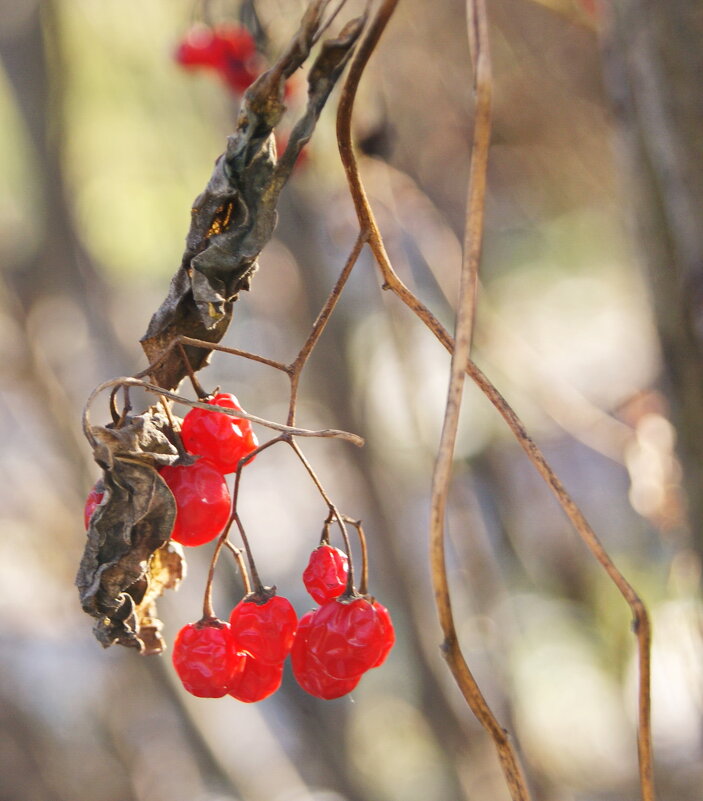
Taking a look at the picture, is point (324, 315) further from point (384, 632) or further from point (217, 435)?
point (384, 632)

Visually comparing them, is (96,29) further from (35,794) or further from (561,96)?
(35,794)

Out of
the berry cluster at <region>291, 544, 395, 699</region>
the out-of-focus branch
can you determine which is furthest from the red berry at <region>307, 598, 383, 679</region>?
the out-of-focus branch

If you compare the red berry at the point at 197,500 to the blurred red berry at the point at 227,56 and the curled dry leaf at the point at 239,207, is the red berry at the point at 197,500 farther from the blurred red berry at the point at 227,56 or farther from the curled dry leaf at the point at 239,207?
the blurred red berry at the point at 227,56

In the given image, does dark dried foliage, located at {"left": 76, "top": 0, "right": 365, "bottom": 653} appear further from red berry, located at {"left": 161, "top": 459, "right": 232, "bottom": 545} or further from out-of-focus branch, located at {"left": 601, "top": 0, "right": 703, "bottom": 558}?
out-of-focus branch, located at {"left": 601, "top": 0, "right": 703, "bottom": 558}

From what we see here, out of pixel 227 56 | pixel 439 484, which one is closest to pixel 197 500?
pixel 439 484

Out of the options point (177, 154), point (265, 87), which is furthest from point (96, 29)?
point (265, 87)

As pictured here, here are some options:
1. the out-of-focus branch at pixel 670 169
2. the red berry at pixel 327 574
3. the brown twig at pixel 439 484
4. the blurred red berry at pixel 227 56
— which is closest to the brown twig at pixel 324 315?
the brown twig at pixel 439 484
